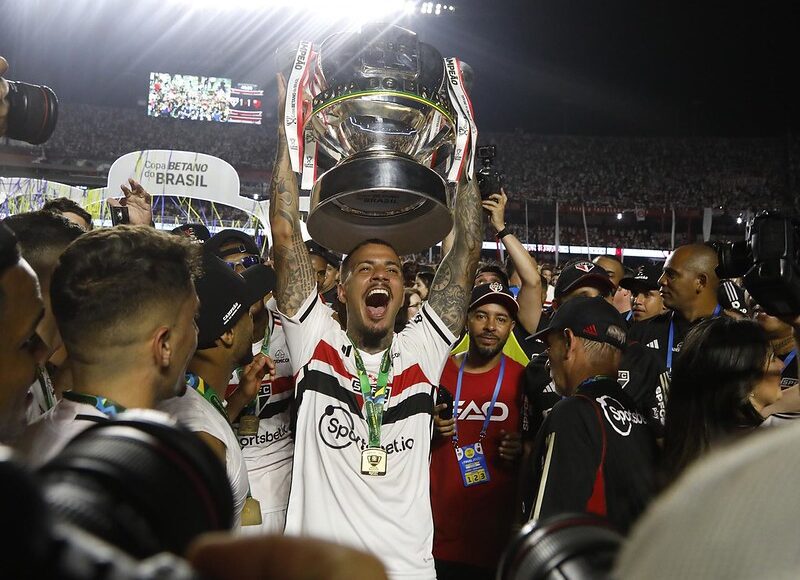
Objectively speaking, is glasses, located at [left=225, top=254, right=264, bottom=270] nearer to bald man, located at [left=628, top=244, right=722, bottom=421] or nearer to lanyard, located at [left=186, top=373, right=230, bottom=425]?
lanyard, located at [left=186, top=373, right=230, bottom=425]

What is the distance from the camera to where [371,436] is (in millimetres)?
2502

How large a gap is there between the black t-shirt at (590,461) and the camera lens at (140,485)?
1741 mm

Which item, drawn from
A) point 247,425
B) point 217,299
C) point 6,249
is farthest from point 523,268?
point 6,249

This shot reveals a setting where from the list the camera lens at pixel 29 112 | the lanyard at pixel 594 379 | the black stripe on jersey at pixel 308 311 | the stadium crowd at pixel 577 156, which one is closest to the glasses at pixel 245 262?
the black stripe on jersey at pixel 308 311

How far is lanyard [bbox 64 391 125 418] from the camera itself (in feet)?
4.58

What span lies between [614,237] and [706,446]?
87.4 feet

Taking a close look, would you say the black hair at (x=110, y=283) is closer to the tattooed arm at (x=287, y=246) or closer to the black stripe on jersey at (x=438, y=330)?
the tattooed arm at (x=287, y=246)

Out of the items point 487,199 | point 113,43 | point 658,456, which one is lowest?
point 658,456

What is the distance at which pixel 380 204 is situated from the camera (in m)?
2.46

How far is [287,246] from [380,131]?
0.61 meters

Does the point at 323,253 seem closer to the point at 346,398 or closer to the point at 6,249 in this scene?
the point at 346,398

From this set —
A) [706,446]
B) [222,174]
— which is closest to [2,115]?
[706,446]

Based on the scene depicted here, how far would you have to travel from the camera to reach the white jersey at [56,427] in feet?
4.37

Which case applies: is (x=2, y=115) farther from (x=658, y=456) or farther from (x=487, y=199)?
(x=658, y=456)
